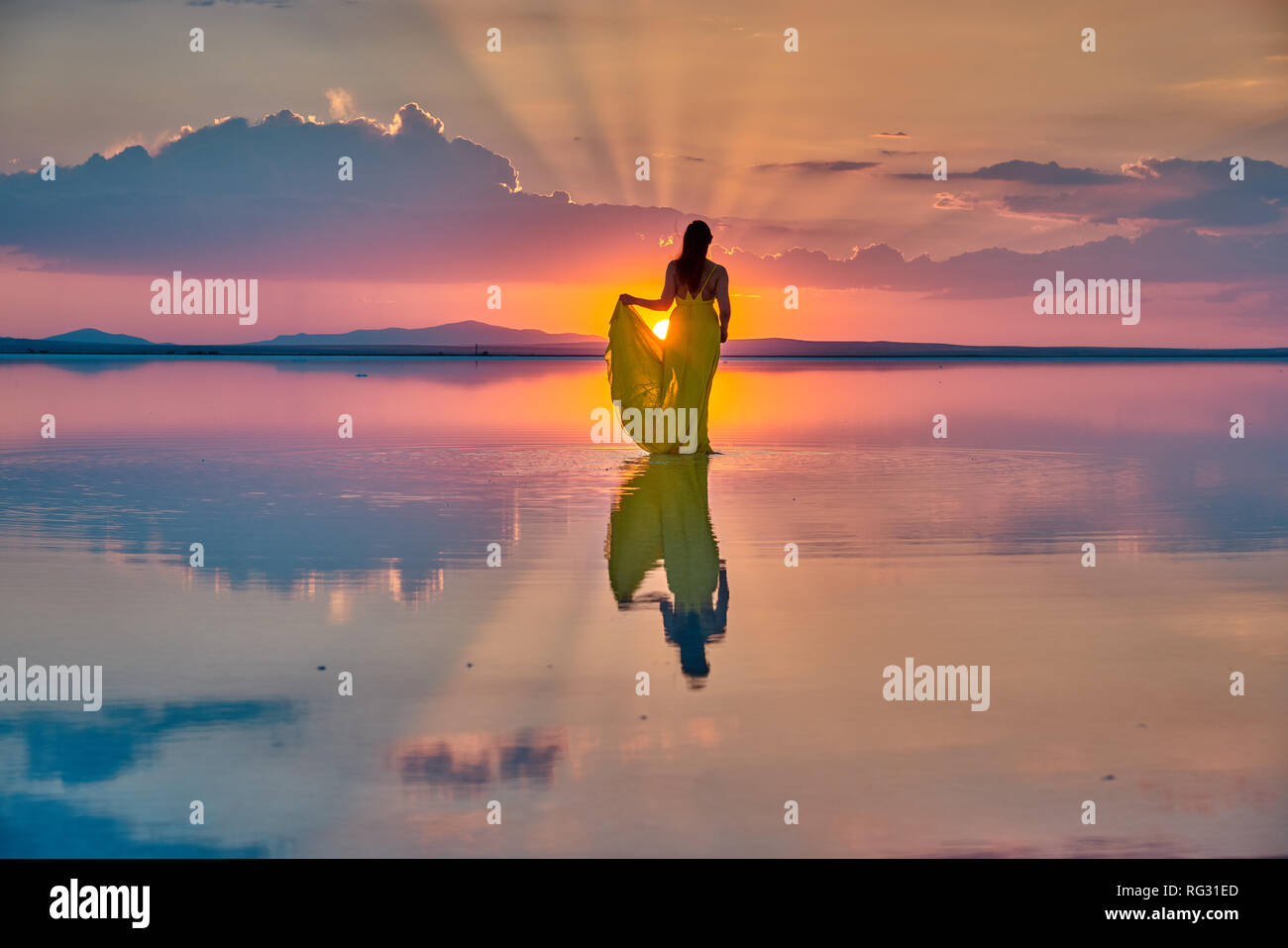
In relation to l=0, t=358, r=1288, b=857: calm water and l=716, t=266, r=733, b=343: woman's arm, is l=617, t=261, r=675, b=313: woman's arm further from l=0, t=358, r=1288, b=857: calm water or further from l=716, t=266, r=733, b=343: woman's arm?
l=0, t=358, r=1288, b=857: calm water

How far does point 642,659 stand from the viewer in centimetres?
664

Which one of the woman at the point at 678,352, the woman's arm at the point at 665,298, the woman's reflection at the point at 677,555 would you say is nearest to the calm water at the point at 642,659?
the woman's reflection at the point at 677,555

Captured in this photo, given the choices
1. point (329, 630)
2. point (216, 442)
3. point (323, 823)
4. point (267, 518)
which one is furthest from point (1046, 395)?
point (323, 823)

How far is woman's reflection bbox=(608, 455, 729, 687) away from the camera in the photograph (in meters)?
7.23

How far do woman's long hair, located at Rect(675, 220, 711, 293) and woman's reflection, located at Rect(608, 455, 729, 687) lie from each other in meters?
2.87

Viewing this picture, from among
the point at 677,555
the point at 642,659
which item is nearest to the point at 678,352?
the point at 677,555

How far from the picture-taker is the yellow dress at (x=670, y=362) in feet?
57.1

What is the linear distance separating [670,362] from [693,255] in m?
1.48

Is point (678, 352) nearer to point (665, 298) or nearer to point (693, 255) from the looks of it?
point (665, 298)

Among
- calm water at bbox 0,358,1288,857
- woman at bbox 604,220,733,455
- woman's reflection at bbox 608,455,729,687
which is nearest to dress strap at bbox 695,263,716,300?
woman at bbox 604,220,733,455
